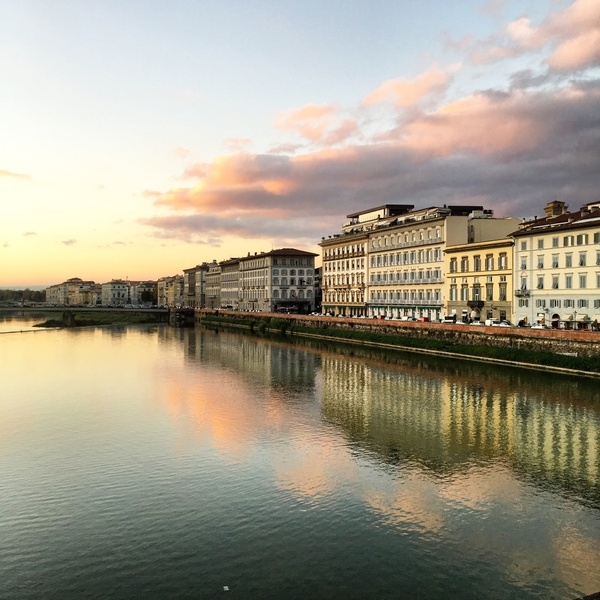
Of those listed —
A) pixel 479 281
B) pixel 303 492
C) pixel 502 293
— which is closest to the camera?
pixel 303 492

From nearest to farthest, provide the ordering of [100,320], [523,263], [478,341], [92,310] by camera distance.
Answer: [478,341], [523,263], [92,310], [100,320]

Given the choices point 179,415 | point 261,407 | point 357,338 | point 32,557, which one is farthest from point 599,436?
point 357,338

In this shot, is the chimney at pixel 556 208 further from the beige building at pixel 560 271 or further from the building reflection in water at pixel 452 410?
the building reflection in water at pixel 452 410

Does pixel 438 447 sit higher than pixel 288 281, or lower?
lower

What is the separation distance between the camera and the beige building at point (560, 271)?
60.2 m

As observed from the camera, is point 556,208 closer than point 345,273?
Yes

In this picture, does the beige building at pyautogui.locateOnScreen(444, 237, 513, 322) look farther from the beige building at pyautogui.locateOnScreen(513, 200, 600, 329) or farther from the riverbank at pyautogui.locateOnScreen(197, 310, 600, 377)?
the riverbank at pyautogui.locateOnScreen(197, 310, 600, 377)

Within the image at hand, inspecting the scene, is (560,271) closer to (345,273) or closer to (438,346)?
(438,346)

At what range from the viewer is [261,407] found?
135ft

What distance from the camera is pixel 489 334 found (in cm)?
6338

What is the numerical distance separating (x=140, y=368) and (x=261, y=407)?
26593 mm

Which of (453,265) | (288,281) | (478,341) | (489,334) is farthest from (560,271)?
(288,281)

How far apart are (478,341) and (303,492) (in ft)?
150

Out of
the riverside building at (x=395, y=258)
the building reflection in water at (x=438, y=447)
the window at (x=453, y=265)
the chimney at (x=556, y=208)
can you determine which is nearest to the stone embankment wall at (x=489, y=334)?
the building reflection in water at (x=438, y=447)
